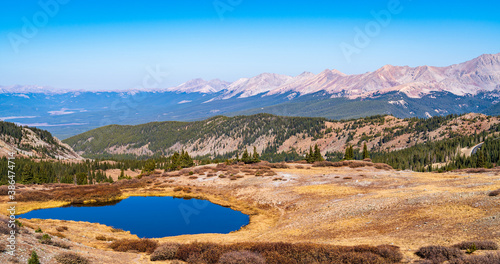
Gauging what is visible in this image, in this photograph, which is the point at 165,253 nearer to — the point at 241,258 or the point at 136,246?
the point at 136,246

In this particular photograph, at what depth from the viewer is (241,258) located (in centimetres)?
2158

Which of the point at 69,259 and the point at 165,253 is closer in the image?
the point at 69,259

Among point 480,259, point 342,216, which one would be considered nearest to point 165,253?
point 480,259

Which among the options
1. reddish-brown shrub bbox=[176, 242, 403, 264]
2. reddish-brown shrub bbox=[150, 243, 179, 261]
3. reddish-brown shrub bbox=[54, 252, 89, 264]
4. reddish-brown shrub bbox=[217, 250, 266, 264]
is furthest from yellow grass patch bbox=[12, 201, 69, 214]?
reddish-brown shrub bbox=[217, 250, 266, 264]

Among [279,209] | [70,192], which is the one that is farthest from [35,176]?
[279,209]

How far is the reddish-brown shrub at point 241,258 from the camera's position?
21203 millimetres

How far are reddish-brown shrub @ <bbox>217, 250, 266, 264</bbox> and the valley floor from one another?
25.7ft

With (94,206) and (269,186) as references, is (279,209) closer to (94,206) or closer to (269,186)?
(269,186)

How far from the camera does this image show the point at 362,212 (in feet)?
126

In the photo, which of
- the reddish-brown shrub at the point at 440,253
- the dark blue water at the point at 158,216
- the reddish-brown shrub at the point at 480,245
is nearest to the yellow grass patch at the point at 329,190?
the dark blue water at the point at 158,216

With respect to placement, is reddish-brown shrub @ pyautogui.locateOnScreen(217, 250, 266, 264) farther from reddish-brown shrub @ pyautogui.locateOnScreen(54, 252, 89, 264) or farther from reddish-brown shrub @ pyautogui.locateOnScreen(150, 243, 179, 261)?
reddish-brown shrub @ pyautogui.locateOnScreen(54, 252, 89, 264)

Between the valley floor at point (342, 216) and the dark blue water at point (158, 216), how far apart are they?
3012 mm

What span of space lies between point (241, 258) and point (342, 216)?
21167mm

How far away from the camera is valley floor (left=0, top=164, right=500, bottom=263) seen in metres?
25.8
